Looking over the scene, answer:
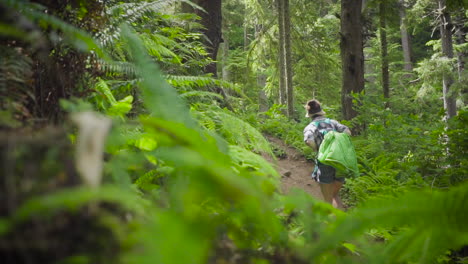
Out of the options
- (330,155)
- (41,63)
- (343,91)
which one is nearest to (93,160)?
(41,63)

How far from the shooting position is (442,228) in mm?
981

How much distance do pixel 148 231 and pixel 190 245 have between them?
0.30 ft

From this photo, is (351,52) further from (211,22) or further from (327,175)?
(327,175)

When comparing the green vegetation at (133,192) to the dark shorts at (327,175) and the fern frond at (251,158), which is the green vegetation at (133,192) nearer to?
the fern frond at (251,158)

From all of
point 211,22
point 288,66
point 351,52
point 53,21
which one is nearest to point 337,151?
point 211,22

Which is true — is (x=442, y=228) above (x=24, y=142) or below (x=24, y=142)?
below

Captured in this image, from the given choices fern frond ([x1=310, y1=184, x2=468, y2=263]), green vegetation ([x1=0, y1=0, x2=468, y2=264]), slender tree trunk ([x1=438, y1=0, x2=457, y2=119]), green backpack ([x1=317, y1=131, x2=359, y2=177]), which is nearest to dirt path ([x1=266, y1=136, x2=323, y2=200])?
green backpack ([x1=317, y1=131, x2=359, y2=177])

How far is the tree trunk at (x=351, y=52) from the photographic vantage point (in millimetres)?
8992

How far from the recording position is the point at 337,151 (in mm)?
4867

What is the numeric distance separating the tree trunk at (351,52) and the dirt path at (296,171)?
1760 mm

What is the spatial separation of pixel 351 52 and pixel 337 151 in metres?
4.94

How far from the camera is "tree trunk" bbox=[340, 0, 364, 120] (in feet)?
29.5

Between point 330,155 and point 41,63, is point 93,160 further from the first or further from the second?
point 330,155

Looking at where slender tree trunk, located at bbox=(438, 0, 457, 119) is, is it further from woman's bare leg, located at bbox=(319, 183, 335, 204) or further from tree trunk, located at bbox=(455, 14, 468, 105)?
woman's bare leg, located at bbox=(319, 183, 335, 204)
